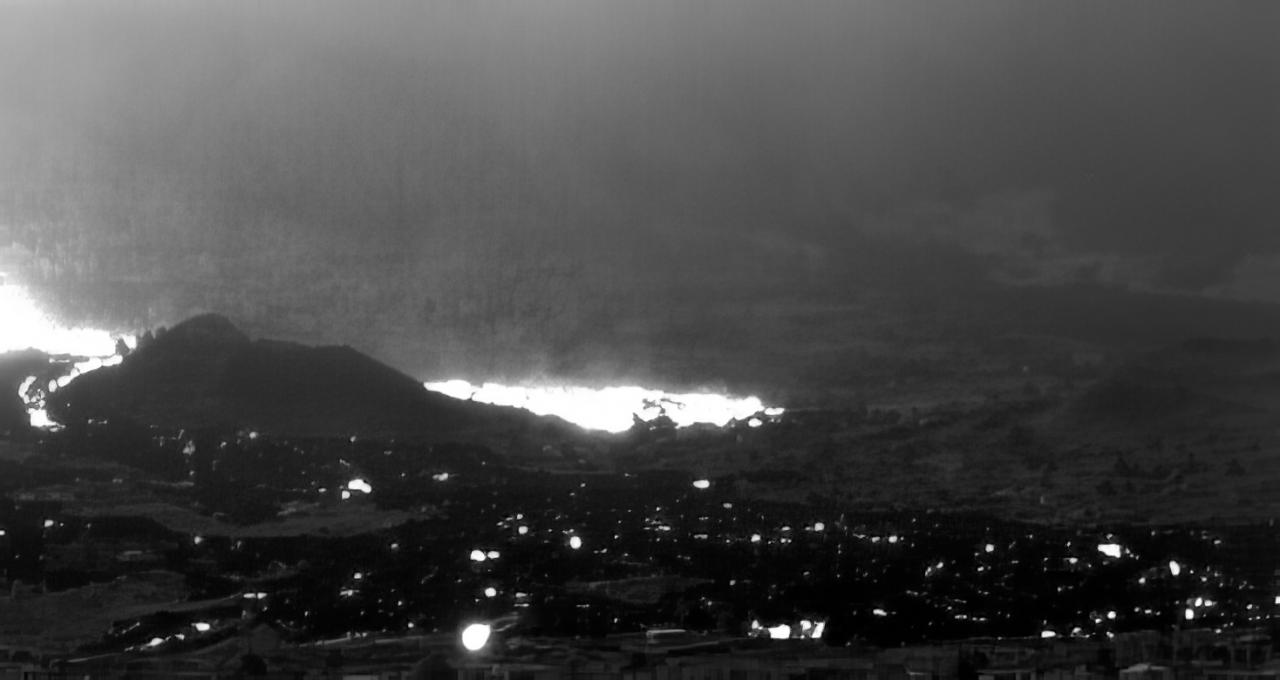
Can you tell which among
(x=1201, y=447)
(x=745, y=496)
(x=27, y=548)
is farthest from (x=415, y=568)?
(x=1201, y=447)

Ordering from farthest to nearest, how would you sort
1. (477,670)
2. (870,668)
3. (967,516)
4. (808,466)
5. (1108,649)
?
(808,466) → (967,516) → (1108,649) → (870,668) → (477,670)

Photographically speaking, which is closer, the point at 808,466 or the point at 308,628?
the point at 308,628

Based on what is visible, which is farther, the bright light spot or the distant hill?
the distant hill

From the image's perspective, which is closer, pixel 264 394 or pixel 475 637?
pixel 475 637

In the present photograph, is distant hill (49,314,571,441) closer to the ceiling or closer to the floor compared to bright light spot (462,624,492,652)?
closer to the ceiling

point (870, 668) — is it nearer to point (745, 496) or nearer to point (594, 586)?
point (594, 586)
